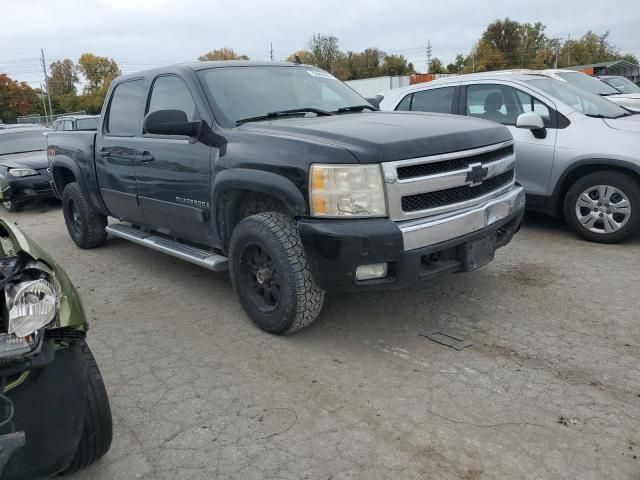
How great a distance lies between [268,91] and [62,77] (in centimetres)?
10276

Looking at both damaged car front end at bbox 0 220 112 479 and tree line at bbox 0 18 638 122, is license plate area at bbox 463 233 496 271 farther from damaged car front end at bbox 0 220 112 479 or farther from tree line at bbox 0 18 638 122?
tree line at bbox 0 18 638 122

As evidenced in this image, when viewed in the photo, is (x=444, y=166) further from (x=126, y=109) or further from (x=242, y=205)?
(x=126, y=109)

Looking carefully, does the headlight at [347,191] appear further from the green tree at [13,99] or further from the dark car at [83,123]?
the green tree at [13,99]

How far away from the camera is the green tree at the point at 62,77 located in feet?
304

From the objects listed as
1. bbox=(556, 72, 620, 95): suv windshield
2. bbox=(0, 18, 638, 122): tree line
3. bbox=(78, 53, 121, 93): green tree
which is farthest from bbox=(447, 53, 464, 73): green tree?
bbox=(556, 72, 620, 95): suv windshield

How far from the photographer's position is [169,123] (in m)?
4.05

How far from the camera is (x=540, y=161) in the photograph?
588 cm

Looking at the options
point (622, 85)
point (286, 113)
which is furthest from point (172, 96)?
point (622, 85)

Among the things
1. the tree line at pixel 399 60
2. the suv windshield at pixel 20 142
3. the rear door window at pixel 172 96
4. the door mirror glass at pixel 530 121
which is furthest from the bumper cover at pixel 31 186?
the tree line at pixel 399 60

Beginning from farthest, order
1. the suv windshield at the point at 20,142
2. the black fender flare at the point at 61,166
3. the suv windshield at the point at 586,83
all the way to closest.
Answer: the suv windshield at the point at 20,142 < the suv windshield at the point at 586,83 < the black fender flare at the point at 61,166

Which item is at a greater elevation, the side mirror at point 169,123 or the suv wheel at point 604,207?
the side mirror at point 169,123

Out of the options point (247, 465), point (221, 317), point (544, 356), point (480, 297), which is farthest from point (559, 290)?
point (247, 465)

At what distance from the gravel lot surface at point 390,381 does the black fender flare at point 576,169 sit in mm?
885

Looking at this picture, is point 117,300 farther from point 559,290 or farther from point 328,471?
point 559,290
